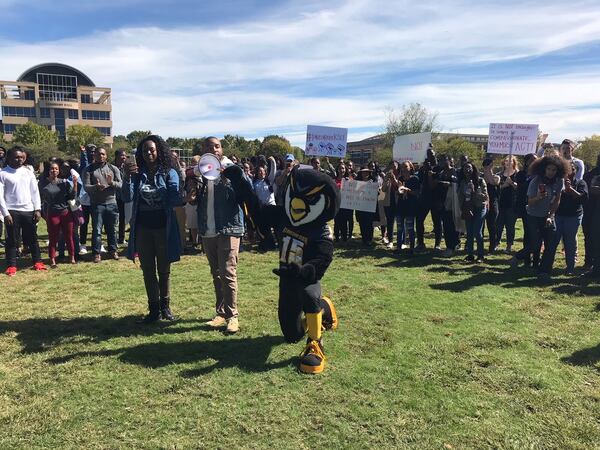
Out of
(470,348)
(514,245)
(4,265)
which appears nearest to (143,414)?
(470,348)

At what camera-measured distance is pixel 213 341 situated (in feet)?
16.3

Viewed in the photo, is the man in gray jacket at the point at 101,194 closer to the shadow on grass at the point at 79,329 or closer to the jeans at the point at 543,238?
the shadow on grass at the point at 79,329

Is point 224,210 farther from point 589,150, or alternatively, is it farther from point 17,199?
point 589,150

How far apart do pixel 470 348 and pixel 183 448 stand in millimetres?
3200

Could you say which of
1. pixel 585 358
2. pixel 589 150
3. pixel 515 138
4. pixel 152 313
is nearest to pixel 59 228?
pixel 152 313

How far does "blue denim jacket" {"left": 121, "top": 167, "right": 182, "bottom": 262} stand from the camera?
17.2ft

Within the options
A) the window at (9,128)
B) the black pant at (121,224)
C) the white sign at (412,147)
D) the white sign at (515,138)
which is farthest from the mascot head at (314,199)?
the window at (9,128)

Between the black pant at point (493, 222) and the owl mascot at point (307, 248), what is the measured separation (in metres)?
6.71

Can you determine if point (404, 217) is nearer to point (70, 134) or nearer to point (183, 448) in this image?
point (183, 448)

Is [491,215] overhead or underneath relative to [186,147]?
underneath

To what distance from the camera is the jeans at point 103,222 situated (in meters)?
8.92

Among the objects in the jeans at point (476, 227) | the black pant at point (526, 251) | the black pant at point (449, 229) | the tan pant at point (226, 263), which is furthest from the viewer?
the black pant at point (449, 229)

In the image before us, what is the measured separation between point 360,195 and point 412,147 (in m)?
4.22

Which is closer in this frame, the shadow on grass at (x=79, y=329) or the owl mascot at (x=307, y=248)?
the owl mascot at (x=307, y=248)
